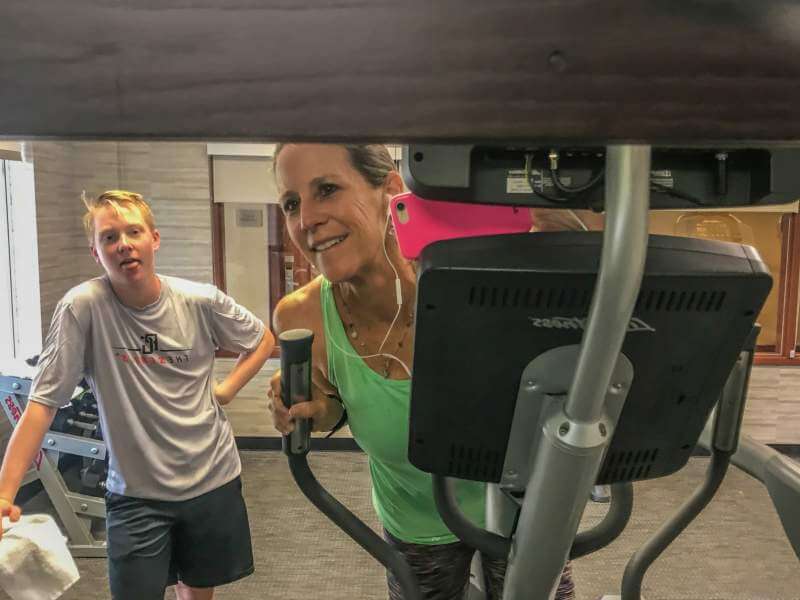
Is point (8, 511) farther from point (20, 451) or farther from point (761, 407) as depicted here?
point (761, 407)

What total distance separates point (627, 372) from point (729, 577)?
2844 mm

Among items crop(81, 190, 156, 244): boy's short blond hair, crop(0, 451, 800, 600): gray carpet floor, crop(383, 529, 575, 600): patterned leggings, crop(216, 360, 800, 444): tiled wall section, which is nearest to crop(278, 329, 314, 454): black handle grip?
crop(383, 529, 575, 600): patterned leggings

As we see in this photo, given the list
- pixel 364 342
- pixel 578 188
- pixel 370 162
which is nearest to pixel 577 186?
pixel 578 188

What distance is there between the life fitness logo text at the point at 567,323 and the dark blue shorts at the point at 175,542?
1.94 meters

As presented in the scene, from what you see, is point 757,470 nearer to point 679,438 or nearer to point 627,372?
point 679,438

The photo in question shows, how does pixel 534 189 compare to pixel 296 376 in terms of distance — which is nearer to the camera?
pixel 534 189

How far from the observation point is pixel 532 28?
1.08 feet

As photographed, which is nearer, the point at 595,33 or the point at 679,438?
the point at 595,33

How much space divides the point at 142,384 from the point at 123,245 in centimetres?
46

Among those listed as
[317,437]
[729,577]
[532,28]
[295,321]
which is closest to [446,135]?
[532,28]

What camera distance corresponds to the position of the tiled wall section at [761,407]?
436cm

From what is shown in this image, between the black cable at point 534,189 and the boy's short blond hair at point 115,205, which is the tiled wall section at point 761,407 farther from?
the black cable at point 534,189

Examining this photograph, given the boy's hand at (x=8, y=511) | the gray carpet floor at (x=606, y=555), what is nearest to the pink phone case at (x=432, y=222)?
the boy's hand at (x=8, y=511)

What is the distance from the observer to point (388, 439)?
1.40 m
